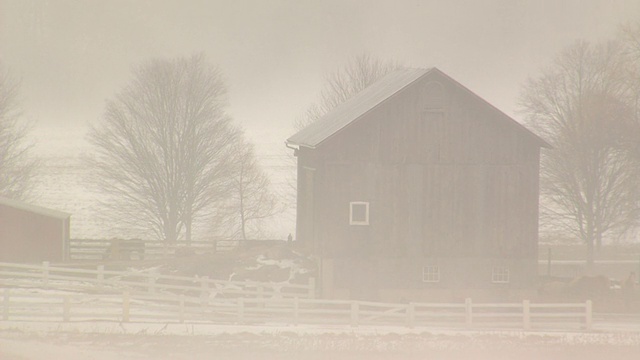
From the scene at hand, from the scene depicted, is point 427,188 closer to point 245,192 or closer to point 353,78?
point 245,192

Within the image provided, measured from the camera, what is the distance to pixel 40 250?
1629 inches

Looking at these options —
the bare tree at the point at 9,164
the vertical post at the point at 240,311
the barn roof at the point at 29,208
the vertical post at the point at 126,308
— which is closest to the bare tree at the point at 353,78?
the bare tree at the point at 9,164

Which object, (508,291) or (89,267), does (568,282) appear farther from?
(89,267)

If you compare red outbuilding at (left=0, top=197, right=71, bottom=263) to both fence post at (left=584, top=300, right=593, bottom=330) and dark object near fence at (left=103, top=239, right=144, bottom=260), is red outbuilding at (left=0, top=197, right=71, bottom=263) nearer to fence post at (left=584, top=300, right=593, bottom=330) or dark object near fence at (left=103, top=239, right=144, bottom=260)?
dark object near fence at (left=103, top=239, right=144, bottom=260)

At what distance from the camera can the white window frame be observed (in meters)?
35.9

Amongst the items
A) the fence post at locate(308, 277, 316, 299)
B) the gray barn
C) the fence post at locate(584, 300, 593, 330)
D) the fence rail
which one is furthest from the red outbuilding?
the fence post at locate(584, 300, 593, 330)

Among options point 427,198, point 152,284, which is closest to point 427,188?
point 427,198

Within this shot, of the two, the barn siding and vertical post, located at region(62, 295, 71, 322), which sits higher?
the barn siding

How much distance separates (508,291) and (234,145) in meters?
24.9

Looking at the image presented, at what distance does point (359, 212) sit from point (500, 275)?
19.3 ft

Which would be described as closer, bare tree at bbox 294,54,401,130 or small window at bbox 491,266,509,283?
small window at bbox 491,266,509,283

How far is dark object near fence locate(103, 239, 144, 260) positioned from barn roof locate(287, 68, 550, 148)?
28.9 feet

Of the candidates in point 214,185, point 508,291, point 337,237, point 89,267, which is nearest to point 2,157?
point 214,185

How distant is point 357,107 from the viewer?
3956 cm
